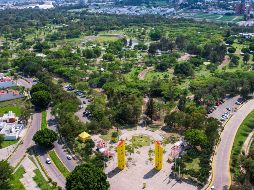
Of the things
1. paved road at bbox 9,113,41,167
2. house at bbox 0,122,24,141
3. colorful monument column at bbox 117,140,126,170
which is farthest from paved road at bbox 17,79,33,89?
colorful monument column at bbox 117,140,126,170

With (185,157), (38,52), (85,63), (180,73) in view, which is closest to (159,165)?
(185,157)

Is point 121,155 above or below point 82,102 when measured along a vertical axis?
above

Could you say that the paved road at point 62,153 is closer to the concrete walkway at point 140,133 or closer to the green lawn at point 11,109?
the concrete walkway at point 140,133

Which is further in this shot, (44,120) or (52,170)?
(44,120)

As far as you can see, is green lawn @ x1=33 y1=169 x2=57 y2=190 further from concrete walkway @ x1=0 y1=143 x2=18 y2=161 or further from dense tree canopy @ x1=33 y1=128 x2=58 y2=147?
concrete walkway @ x1=0 y1=143 x2=18 y2=161

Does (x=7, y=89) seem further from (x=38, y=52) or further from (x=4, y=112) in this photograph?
(x=38, y=52)

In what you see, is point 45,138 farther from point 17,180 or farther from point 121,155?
point 121,155

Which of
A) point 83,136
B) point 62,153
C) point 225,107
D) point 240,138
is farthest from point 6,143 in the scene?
point 225,107
